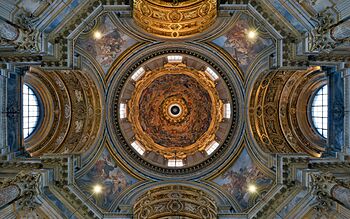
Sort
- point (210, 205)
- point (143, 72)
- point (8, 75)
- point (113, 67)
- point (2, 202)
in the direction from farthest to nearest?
1. point (143, 72)
2. point (113, 67)
3. point (210, 205)
4. point (8, 75)
5. point (2, 202)

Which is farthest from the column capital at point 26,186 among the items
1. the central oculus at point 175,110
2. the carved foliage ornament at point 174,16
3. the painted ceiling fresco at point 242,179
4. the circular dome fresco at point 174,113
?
the central oculus at point 175,110

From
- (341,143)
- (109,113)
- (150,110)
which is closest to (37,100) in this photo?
(109,113)

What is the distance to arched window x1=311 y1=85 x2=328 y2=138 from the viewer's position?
75.3 ft

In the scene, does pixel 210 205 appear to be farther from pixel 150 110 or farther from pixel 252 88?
pixel 150 110

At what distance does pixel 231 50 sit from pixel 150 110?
12240 millimetres

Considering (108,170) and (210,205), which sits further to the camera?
(108,170)

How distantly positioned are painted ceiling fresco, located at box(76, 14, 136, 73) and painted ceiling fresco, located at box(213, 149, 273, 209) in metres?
13.0

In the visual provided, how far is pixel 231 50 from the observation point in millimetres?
23500

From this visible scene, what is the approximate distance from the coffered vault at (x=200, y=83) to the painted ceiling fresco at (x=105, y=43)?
8 cm

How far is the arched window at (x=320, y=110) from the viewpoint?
22.9 m

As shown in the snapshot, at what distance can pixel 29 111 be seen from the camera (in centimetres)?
2411

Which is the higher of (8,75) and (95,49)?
(95,49)

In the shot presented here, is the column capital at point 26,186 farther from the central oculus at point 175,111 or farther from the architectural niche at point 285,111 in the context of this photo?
the architectural niche at point 285,111

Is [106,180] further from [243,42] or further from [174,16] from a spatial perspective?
[243,42]
